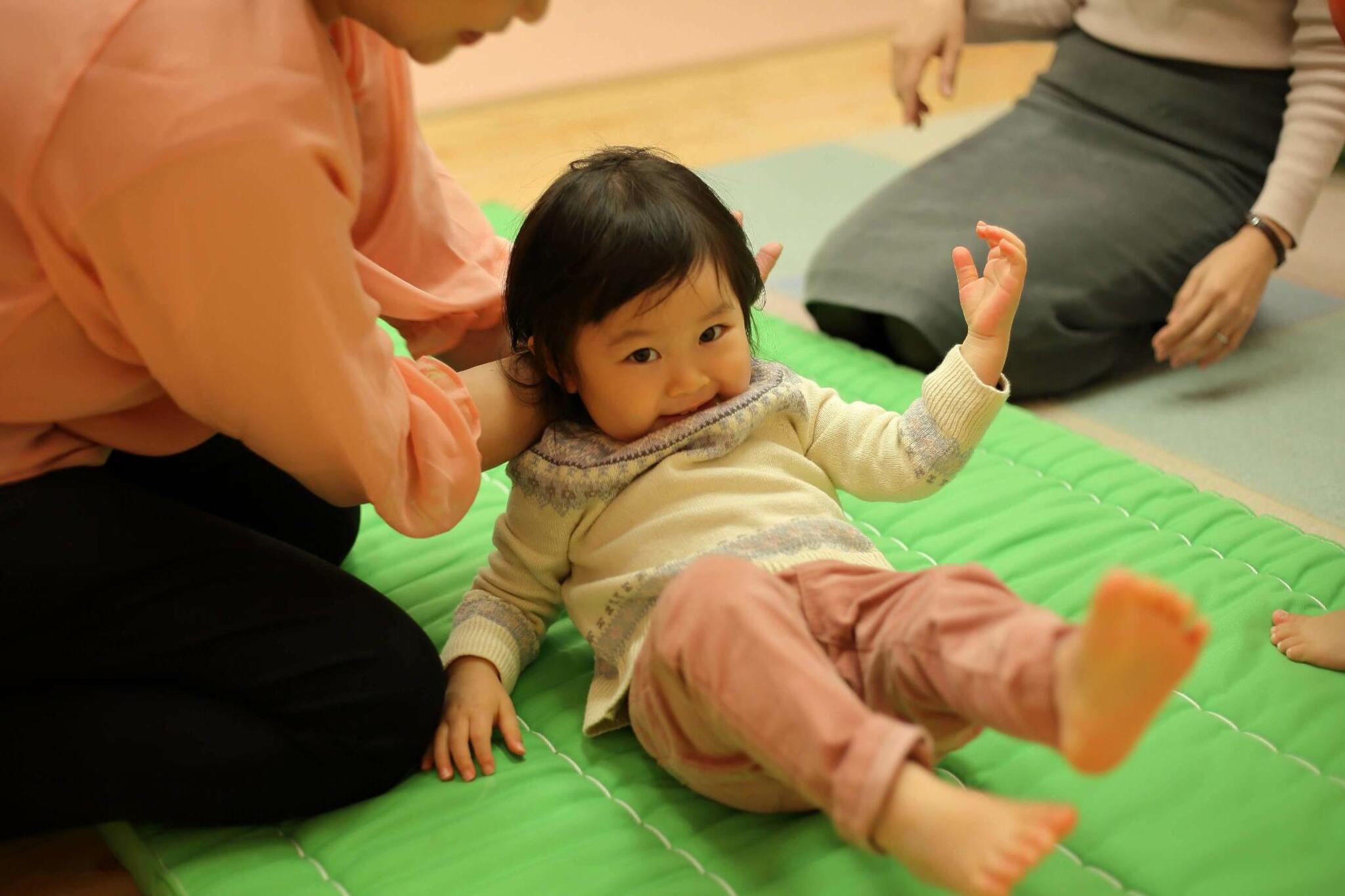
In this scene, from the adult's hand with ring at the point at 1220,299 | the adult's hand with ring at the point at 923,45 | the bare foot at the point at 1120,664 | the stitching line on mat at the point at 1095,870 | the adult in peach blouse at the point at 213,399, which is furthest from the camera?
the adult's hand with ring at the point at 923,45

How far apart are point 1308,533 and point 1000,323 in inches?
20.4

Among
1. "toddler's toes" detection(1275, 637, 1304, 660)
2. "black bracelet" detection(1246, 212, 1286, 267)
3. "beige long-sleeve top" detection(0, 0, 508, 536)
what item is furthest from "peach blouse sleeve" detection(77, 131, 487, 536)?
"black bracelet" detection(1246, 212, 1286, 267)

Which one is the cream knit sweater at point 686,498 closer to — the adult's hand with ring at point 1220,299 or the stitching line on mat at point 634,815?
the stitching line on mat at point 634,815

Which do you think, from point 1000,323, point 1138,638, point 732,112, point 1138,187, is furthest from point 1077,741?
point 732,112

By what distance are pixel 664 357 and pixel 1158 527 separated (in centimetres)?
62

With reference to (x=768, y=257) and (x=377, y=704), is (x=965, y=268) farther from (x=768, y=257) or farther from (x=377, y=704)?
(x=377, y=704)

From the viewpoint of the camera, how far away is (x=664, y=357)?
3.47ft

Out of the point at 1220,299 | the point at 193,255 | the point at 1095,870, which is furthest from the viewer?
the point at 1220,299

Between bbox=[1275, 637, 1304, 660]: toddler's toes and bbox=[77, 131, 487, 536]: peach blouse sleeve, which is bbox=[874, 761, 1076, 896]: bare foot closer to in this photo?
bbox=[77, 131, 487, 536]: peach blouse sleeve

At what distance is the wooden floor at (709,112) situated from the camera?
2857 mm

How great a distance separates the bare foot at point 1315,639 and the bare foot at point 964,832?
0.53 m

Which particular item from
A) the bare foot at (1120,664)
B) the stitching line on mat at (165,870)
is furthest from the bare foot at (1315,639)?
the stitching line on mat at (165,870)

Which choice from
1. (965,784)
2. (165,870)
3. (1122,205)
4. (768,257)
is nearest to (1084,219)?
(1122,205)

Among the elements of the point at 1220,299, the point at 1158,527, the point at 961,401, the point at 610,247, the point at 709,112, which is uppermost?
the point at 610,247
